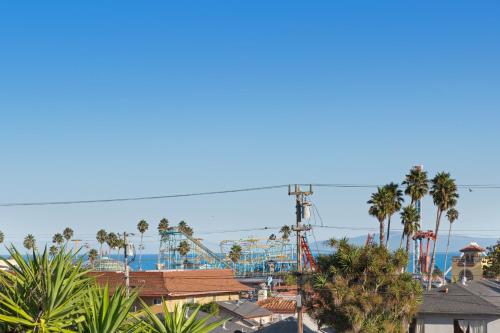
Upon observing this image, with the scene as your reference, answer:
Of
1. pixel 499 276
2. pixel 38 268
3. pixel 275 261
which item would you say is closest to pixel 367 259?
pixel 38 268

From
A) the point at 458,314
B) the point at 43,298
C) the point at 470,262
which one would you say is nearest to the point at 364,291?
the point at 458,314

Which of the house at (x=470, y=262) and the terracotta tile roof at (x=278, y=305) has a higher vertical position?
the terracotta tile roof at (x=278, y=305)

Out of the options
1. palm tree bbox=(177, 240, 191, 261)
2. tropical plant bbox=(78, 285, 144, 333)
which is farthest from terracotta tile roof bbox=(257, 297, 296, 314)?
palm tree bbox=(177, 240, 191, 261)

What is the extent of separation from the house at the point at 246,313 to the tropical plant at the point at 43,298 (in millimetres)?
48701

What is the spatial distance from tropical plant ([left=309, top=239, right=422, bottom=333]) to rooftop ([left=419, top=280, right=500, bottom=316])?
130cm

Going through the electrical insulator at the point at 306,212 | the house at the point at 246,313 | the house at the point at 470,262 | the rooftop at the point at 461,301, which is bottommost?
the house at the point at 470,262

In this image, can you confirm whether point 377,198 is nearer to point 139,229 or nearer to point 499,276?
point 499,276

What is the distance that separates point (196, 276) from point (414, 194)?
30717 mm

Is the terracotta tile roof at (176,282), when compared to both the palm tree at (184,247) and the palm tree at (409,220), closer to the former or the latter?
the palm tree at (409,220)

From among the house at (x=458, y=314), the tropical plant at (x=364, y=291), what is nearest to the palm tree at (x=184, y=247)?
the tropical plant at (x=364, y=291)

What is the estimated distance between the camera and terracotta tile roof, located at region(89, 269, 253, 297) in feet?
267

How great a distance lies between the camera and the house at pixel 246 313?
6900 centimetres

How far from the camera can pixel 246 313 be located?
7044 cm

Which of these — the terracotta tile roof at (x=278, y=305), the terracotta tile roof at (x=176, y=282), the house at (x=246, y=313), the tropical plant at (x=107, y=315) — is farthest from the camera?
the terracotta tile roof at (x=278, y=305)
